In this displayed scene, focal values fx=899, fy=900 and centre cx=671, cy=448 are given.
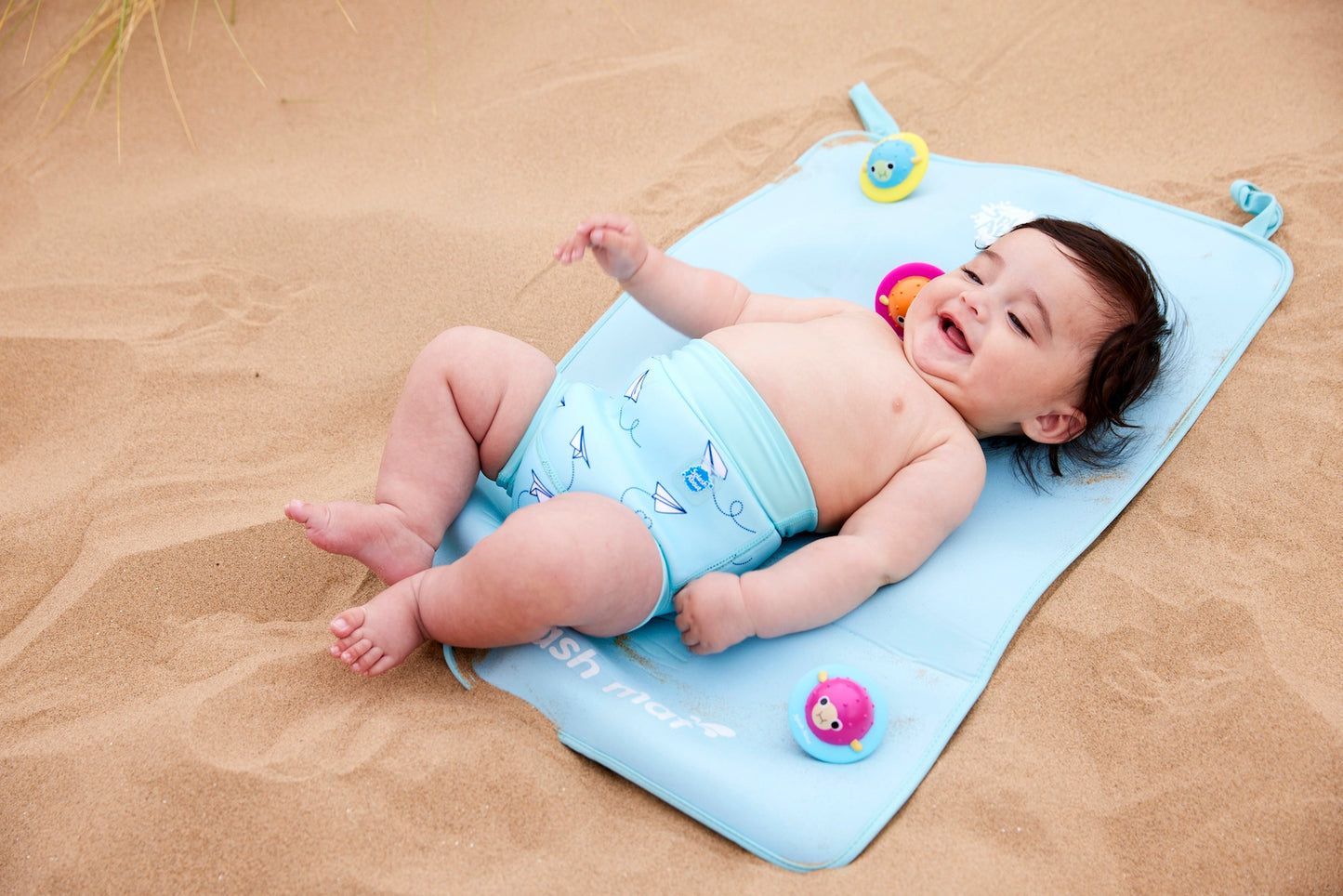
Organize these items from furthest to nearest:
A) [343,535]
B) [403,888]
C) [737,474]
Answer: [737,474], [343,535], [403,888]

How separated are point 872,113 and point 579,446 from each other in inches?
72.6

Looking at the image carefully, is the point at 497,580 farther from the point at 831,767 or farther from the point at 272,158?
the point at 272,158

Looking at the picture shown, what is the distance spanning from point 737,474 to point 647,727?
51 centimetres

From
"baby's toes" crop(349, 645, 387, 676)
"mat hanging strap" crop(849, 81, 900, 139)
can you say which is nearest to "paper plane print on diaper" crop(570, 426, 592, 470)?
"baby's toes" crop(349, 645, 387, 676)

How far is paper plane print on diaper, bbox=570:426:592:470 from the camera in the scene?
179 centimetres

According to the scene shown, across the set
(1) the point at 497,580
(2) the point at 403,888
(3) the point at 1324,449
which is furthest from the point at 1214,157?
(2) the point at 403,888

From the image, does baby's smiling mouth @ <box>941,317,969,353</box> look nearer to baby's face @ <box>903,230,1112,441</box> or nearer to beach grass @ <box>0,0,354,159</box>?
baby's face @ <box>903,230,1112,441</box>

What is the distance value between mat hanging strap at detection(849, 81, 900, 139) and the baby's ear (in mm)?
1350

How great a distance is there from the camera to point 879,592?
1.82 meters

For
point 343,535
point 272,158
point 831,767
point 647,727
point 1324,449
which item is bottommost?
point 1324,449

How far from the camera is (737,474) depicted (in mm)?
1784

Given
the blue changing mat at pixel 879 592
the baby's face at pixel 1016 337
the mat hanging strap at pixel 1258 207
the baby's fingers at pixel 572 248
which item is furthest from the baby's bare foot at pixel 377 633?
the mat hanging strap at pixel 1258 207

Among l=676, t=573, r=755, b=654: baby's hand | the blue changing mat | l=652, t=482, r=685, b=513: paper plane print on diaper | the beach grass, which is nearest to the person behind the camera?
the blue changing mat

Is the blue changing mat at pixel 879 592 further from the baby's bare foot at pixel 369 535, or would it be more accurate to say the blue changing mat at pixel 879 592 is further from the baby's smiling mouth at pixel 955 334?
the baby's smiling mouth at pixel 955 334
